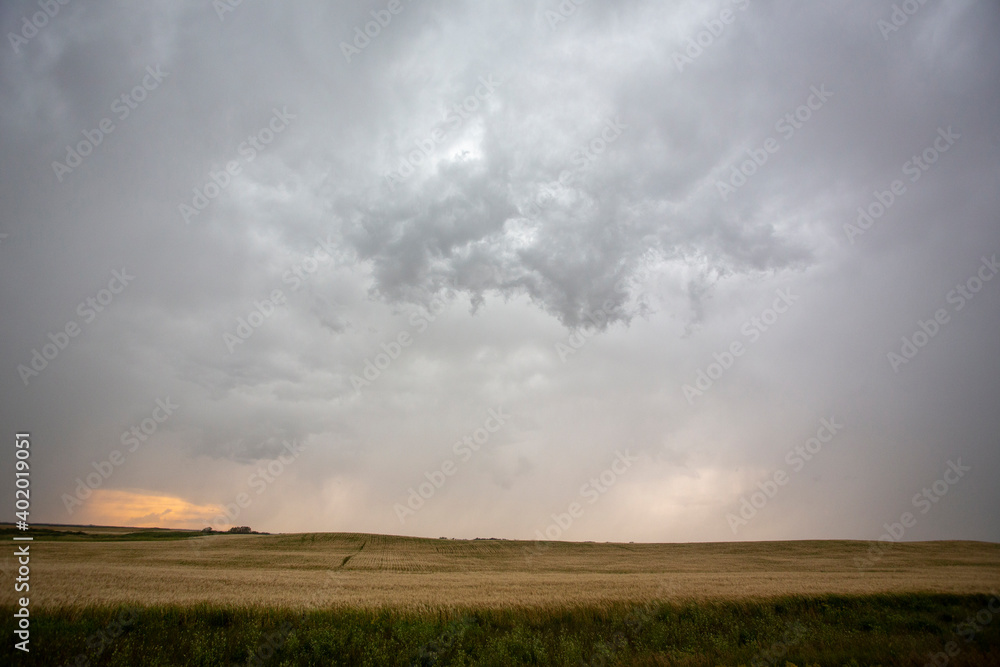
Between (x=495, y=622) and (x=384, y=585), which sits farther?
(x=384, y=585)

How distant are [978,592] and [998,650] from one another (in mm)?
12323

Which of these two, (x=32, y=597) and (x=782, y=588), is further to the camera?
(x=782, y=588)

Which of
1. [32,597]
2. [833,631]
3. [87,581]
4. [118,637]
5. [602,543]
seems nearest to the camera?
[118,637]

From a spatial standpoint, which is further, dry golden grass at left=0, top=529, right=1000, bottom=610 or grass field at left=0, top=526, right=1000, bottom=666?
dry golden grass at left=0, top=529, right=1000, bottom=610

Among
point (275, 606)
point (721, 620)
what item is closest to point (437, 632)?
point (275, 606)

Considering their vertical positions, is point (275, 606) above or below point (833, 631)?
above

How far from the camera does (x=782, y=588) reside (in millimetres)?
22844

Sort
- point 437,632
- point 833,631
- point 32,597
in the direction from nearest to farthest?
1. point 437,632
2. point 32,597
3. point 833,631

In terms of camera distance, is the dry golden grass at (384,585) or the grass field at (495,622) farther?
the dry golden grass at (384,585)

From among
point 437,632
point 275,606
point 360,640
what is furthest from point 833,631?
point 275,606

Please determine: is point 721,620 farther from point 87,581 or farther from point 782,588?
point 87,581

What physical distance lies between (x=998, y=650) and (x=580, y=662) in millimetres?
12462

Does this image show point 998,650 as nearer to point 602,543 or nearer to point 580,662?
point 580,662

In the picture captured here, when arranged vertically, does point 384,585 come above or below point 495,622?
below
